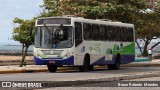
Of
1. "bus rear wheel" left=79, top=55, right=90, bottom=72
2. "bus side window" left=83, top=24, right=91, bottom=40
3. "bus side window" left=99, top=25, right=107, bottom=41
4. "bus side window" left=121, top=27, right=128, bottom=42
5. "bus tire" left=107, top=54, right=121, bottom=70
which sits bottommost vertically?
"bus tire" left=107, top=54, right=121, bottom=70

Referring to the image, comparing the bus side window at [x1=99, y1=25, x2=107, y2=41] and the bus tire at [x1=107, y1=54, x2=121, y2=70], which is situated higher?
the bus side window at [x1=99, y1=25, x2=107, y2=41]

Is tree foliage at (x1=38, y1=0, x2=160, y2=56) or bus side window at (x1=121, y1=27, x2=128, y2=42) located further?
tree foliage at (x1=38, y1=0, x2=160, y2=56)

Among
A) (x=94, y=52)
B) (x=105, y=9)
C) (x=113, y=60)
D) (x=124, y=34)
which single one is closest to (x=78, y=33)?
(x=94, y=52)

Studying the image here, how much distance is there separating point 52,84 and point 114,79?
433cm

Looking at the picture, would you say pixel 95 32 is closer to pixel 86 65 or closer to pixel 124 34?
pixel 86 65

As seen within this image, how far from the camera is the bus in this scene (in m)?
28.2

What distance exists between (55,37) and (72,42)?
984 millimetres

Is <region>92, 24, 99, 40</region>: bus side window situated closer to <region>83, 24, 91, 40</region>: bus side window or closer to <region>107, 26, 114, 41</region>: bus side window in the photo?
<region>83, 24, 91, 40</region>: bus side window

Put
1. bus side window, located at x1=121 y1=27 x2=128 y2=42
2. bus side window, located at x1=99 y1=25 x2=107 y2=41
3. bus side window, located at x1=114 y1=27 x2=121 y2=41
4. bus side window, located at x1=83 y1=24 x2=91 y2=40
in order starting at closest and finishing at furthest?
bus side window, located at x1=83 y1=24 x2=91 y2=40 → bus side window, located at x1=99 y1=25 x2=107 y2=41 → bus side window, located at x1=114 y1=27 x2=121 y2=41 → bus side window, located at x1=121 y1=27 x2=128 y2=42

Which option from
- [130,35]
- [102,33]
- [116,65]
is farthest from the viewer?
[130,35]

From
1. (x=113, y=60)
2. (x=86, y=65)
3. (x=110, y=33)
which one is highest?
(x=110, y=33)

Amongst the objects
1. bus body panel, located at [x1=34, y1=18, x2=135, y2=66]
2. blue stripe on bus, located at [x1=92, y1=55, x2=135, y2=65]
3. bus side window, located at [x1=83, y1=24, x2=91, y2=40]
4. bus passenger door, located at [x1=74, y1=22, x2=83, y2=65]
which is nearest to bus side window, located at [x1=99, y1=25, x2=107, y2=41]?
bus body panel, located at [x1=34, y1=18, x2=135, y2=66]

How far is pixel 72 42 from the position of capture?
28.3 metres

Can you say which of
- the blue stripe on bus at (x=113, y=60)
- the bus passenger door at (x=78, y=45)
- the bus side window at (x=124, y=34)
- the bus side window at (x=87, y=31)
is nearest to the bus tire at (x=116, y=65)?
the blue stripe on bus at (x=113, y=60)
